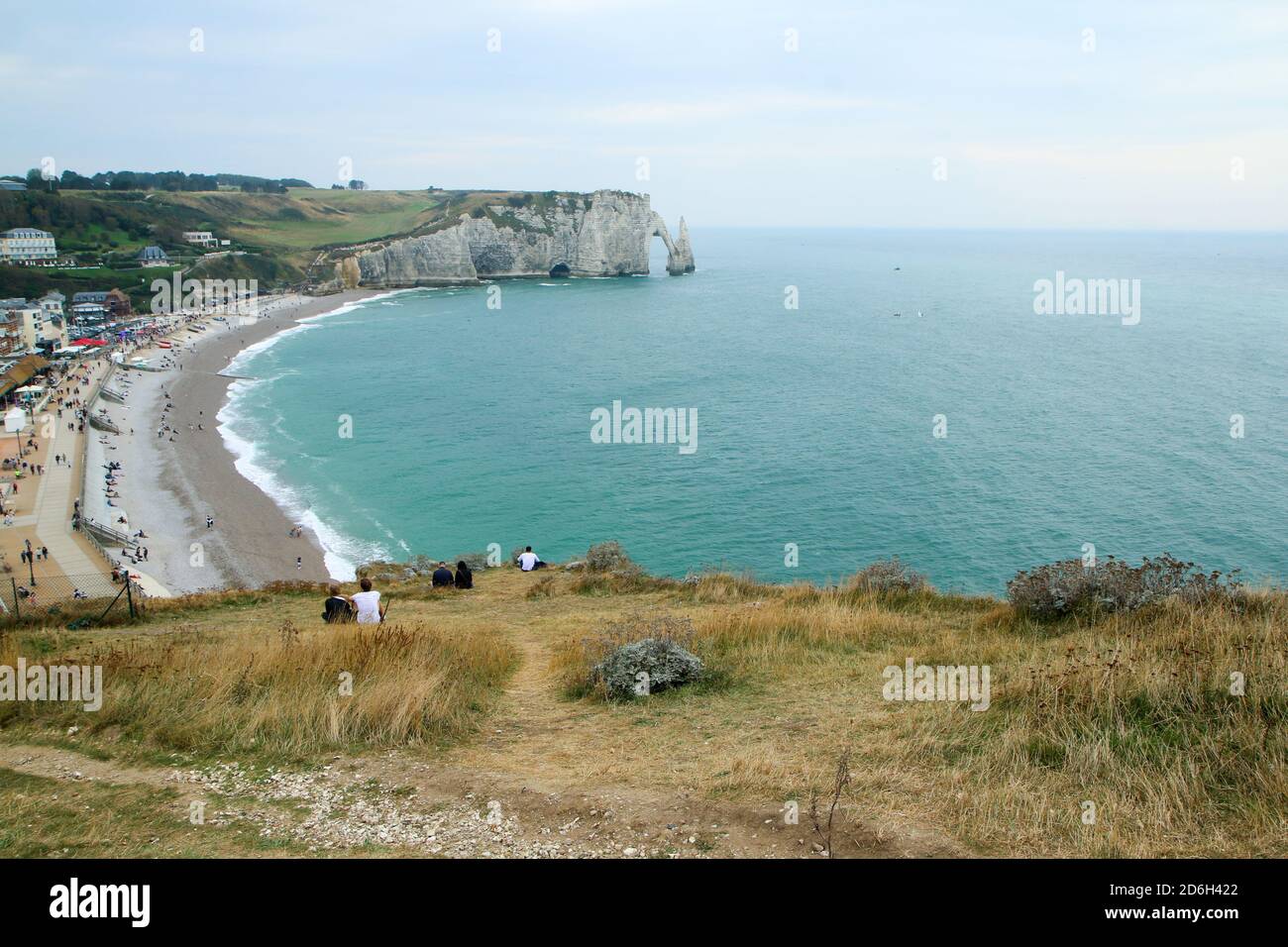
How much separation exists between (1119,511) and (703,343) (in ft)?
164

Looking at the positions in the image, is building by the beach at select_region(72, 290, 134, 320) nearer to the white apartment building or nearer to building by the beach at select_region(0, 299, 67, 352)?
building by the beach at select_region(0, 299, 67, 352)

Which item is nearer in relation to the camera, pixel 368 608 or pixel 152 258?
pixel 368 608

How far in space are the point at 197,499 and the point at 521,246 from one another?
340 feet

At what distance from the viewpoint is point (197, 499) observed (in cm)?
4025

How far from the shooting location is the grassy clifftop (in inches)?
205

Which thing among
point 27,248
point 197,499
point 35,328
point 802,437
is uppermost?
point 27,248

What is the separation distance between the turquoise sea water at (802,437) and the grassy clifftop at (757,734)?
19.4 metres

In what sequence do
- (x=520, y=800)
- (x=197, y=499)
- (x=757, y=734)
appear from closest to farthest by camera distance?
1. (x=520, y=800)
2. (x=757, y=734)
3. (x=197, y=499)

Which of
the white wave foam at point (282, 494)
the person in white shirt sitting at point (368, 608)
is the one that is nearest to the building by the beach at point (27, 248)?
the white wave foam at point (282, 494)

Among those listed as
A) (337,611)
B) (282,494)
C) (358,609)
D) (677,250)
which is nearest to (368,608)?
(358,609)

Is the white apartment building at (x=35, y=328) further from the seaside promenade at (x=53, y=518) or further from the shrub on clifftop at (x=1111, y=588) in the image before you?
the shrub on clifftop at (x=1111, y=588)

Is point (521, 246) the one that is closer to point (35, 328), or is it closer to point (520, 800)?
point (35, 328)

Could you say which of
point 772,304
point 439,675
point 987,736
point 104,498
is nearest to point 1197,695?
point 987,736

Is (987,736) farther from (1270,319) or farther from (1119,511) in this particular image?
(1270,319)
